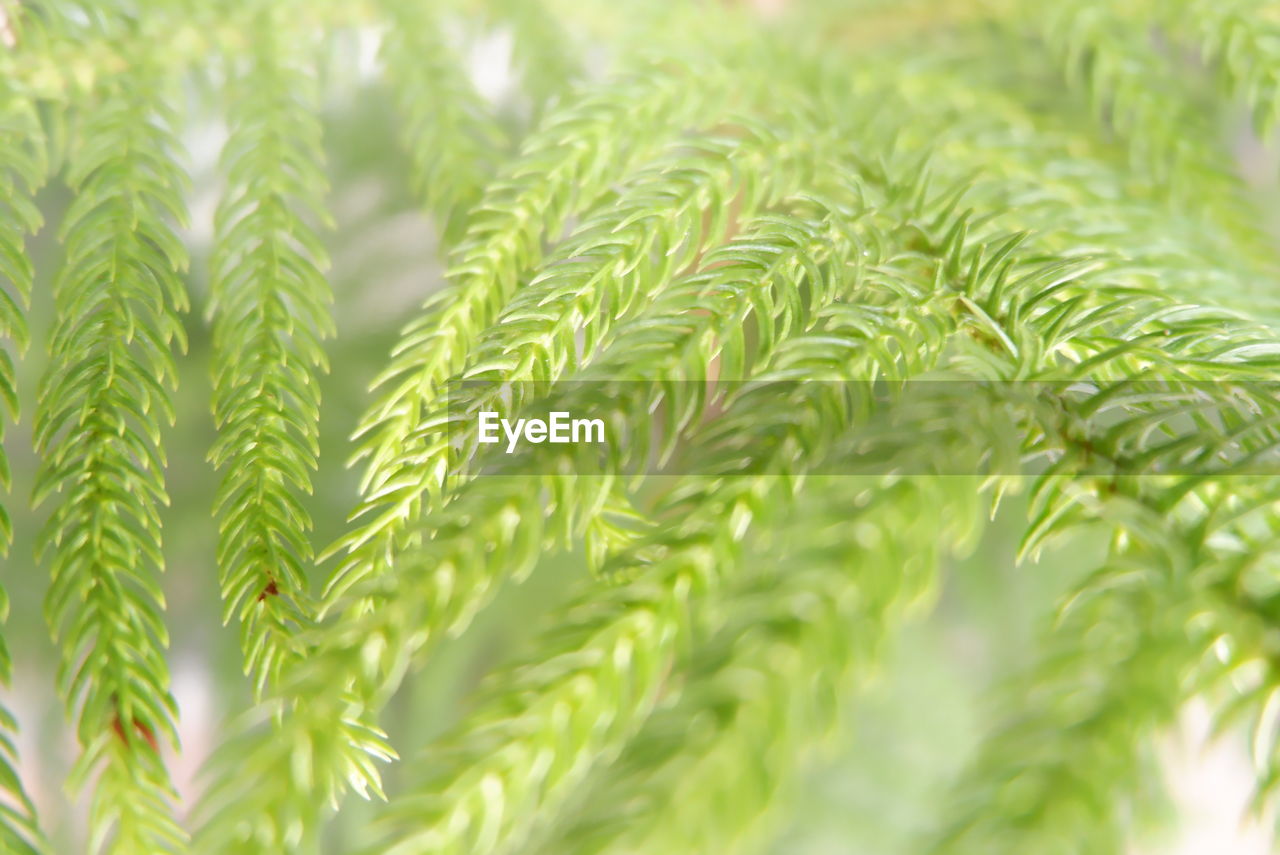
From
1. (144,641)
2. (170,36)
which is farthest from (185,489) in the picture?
(144,641)

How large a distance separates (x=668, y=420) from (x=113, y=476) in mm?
302

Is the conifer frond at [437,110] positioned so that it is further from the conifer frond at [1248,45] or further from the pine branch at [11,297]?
the conifer frond at [1248,45]

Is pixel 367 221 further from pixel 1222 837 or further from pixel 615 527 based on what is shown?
pixel 1222 837

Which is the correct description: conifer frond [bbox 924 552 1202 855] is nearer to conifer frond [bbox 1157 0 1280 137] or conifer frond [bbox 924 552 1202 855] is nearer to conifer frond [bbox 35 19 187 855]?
conifer frond [bbox 35 19 187 855]

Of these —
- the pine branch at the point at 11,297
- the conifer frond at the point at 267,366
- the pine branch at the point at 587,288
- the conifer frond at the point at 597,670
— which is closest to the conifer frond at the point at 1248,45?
the pine branch at the point at 587,288

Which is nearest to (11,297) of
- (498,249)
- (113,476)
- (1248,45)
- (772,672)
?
(113,476)

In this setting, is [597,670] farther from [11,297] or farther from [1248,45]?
[1248,45]

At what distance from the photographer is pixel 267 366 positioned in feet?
1.86

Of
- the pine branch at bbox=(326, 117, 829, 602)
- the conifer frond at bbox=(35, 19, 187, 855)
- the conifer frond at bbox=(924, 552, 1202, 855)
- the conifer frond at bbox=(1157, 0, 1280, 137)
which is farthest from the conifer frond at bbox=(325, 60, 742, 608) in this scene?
the conifer frond at bbox=(1157, 0, 1280, 137)

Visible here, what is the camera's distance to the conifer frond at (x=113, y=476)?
0.46m

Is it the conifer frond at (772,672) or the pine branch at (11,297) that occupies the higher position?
the pine branch at (11,297)

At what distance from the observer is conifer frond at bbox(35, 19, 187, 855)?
0.46m

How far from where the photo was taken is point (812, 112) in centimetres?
78

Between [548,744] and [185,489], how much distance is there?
803mm
